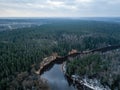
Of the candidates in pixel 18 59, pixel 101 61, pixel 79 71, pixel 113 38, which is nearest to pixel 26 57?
pixel 18 59

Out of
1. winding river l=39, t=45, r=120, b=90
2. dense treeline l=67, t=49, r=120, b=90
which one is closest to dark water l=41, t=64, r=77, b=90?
winding river l=39, t=45, r=120, b=90

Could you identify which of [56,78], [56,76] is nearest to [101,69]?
[56,78]

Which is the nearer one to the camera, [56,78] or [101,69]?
[101,69]

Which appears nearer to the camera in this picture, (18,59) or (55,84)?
(55,84)

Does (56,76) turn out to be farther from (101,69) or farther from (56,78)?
(101,69)

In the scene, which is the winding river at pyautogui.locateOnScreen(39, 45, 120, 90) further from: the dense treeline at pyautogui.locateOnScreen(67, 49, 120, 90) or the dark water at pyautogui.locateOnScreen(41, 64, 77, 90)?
the dense treeline at pyautogui.locateOnScreen(67, 49, 120, 90)

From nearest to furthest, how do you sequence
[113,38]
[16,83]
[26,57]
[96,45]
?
[16,83], [26,57], [96,45], [113,38]

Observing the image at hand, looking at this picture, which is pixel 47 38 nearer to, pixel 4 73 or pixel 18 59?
pixel 18 59

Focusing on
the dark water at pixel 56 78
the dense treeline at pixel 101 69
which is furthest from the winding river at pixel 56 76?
the dense treeline at pixel 101 69
